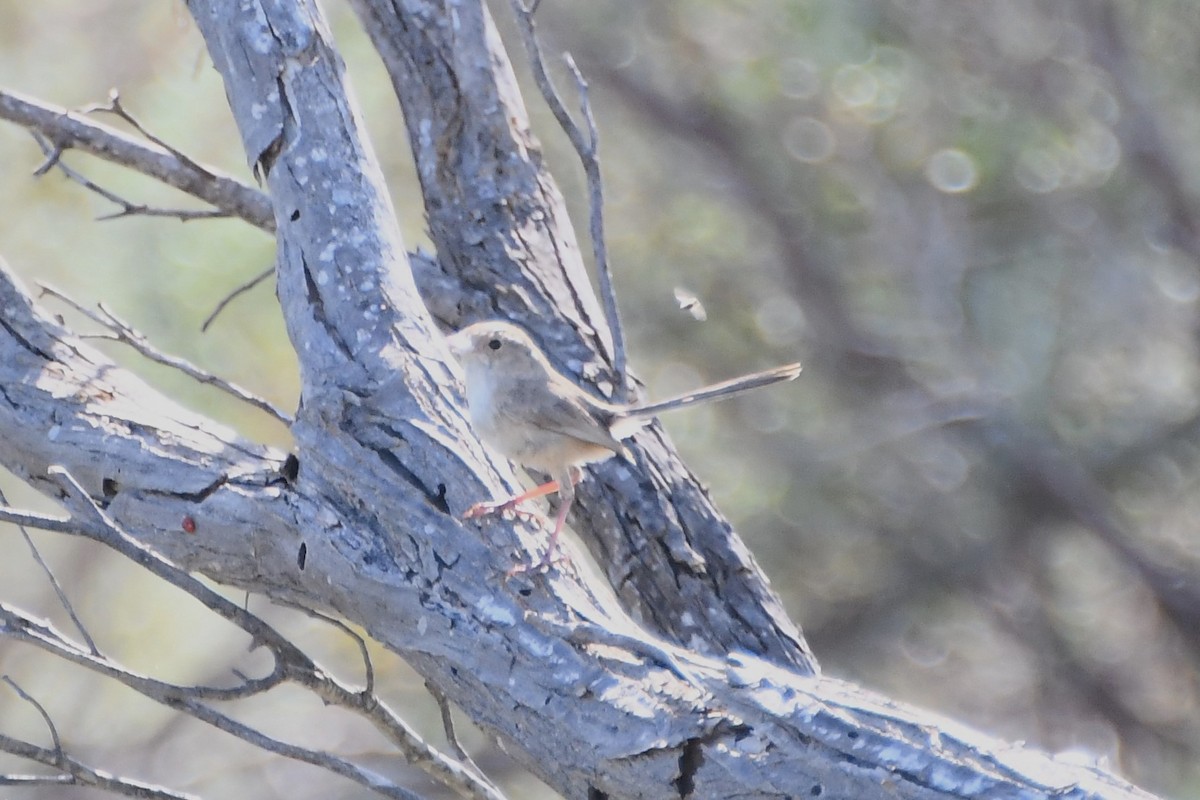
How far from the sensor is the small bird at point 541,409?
3.12 metres

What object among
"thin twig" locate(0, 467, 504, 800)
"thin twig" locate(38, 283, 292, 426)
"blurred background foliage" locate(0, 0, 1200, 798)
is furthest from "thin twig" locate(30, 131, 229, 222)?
"blurred background foliage" locate(0, 0, 1200, 798)

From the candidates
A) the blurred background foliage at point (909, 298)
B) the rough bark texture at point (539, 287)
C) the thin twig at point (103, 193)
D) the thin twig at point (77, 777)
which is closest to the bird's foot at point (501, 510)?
the thin twig at point (77, 777)

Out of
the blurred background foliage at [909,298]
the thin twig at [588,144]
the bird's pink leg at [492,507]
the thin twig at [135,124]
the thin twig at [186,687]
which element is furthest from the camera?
the blurred background foliage at [909,298]

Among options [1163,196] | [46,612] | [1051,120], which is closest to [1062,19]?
[1051,120]

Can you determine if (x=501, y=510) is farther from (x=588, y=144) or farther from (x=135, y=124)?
(x=135, y=124)

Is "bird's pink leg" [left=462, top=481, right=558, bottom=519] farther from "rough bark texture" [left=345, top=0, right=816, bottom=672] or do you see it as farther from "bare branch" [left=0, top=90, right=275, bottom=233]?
"bare branch" [left=0, top=90, right=275, bottom=233]

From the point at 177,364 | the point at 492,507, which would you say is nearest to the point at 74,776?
the point at 492,507

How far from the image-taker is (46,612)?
8.02 meters

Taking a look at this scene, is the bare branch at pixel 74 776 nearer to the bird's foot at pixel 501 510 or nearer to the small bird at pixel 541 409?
the bird's foot at pixel 501 510

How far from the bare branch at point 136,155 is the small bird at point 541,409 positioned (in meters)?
0.68

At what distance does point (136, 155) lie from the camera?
11.5 ft

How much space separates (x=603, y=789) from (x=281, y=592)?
2.46 ft

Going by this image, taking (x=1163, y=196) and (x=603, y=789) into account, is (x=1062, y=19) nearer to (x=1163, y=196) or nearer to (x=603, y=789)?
(x=1163, y=196)

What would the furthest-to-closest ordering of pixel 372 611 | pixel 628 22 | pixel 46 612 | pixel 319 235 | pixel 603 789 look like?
pixel 46 612 < pixel 628 22 < pixel 319 235 < pixel 372 611 < pixel 603 789
